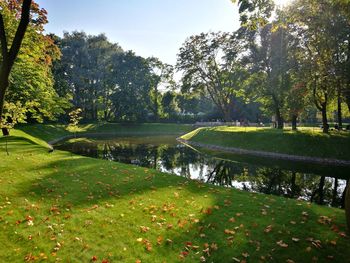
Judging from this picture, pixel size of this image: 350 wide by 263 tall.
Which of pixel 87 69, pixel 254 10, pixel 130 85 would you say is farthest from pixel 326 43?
pixel 87 69

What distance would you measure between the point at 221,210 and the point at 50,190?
733 cm

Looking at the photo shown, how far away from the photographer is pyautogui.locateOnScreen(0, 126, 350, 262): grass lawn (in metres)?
7.86

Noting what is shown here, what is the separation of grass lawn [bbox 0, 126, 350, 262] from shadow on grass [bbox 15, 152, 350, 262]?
0.09ft

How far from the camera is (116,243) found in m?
8.28

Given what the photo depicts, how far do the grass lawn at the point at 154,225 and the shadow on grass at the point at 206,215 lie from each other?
28 millimetres

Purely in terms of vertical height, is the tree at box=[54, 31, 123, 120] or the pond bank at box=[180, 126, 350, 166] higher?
the tree at box=[54, 31, 123, 120]

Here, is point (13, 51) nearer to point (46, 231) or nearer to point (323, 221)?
point (46, 231)

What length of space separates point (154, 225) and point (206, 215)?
2.18 m

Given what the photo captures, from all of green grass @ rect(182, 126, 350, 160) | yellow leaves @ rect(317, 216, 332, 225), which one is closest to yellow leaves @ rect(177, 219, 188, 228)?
yellow leaves @ rect(317, 216, 332, 225)

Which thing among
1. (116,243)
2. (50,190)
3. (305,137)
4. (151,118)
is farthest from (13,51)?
(151,118)

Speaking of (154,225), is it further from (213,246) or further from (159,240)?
(213,246)

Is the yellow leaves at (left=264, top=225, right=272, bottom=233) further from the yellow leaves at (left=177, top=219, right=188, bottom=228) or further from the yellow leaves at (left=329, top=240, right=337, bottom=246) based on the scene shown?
the yellow leaves at (left=177, top=219, right=188, bottom=228)

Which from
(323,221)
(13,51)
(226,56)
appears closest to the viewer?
(13,51)

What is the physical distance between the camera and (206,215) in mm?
10773
